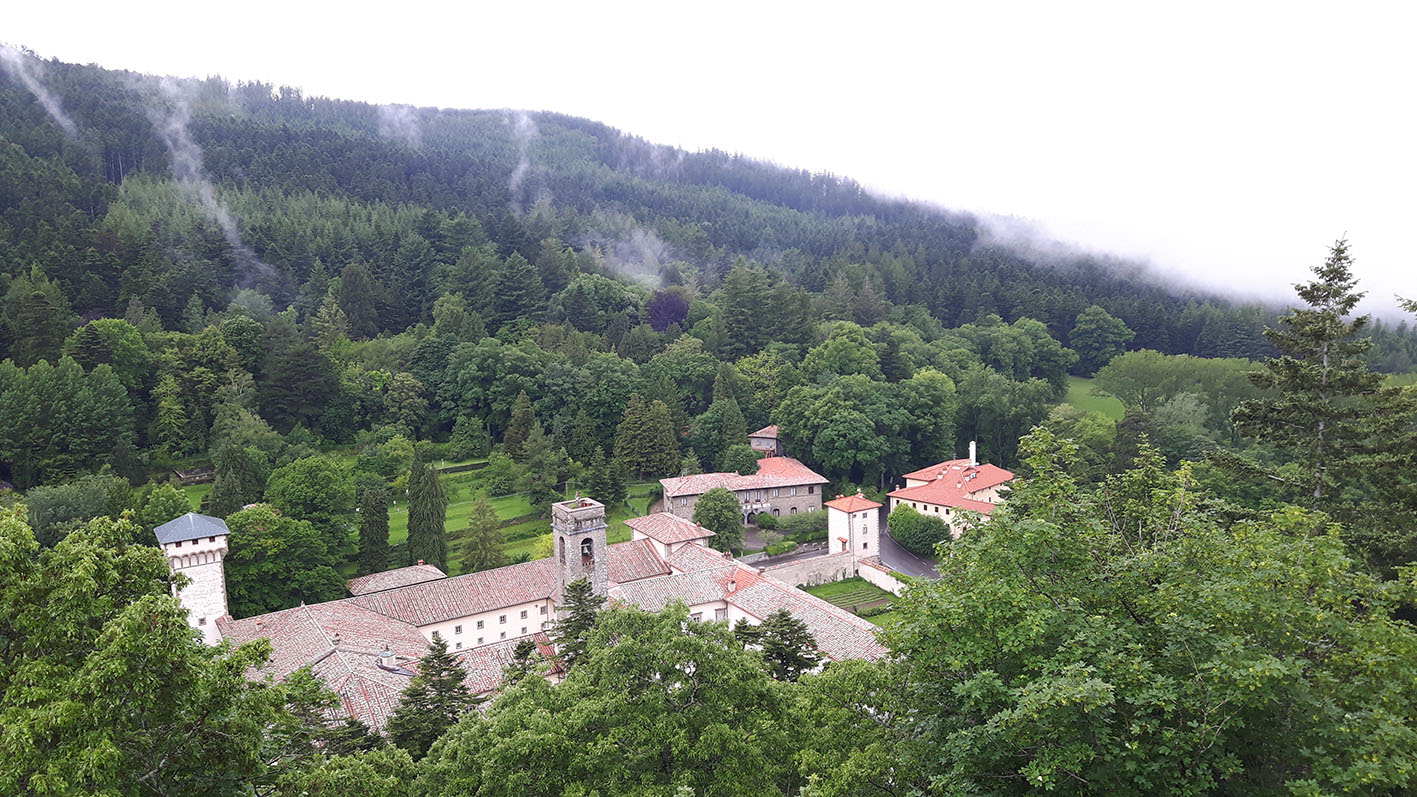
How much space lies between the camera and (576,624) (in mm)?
24312

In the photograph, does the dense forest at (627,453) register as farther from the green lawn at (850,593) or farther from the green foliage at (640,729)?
the green lawn at (850,593)

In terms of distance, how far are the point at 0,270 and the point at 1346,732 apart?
64832 mm

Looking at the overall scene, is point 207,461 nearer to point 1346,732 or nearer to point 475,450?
point 475,450

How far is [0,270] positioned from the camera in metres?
49.6

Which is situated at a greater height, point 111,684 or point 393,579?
point 111,684

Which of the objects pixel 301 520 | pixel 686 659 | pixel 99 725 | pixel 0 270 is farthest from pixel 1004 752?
pixel 0 270

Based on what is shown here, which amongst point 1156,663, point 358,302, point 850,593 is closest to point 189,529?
point 850,593

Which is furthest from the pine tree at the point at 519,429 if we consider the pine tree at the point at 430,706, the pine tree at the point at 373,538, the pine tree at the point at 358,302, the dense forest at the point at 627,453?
the pine tree at the point at 430,706

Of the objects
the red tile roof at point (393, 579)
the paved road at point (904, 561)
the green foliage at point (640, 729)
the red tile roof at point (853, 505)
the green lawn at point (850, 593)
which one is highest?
the green foliage at point (640, 729)

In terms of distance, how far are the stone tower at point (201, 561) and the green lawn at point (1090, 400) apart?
59.8 metres

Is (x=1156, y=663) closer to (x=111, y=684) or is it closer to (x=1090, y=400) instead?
(x=111, y=684)

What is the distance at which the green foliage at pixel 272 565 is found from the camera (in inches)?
1239

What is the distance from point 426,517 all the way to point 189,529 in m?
10.2

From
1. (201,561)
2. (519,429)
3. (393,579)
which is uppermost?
(201,561)
